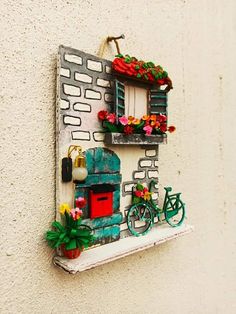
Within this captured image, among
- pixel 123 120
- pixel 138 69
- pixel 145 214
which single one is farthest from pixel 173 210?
pixel 138 69

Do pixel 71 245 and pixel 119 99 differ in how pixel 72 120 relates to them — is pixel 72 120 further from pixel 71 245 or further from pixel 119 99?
pixel 71 245

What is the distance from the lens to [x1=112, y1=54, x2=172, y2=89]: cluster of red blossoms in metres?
1.11

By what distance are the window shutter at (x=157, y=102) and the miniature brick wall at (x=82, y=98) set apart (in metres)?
0.21

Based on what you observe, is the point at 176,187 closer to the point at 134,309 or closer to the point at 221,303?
the point at 134,309

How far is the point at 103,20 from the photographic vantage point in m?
1.20

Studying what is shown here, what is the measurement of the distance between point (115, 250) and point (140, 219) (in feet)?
0.72

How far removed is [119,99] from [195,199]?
0.82 metres

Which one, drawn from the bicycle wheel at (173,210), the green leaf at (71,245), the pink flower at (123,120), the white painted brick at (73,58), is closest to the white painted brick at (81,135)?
the pink flower at (123,120)

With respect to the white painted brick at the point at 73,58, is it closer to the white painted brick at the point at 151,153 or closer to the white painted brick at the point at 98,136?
the white painted brick at the point at 98,136

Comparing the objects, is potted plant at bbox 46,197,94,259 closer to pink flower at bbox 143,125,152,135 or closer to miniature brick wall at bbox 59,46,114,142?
miniature brick wall at bbox 59,46,114,142

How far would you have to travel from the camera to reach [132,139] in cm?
116

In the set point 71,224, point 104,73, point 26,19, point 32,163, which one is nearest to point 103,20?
point 104,73

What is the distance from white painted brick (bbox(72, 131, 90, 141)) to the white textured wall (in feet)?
0.23


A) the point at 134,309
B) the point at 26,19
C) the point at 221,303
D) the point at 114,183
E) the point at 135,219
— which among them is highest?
the point at 26,19
